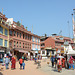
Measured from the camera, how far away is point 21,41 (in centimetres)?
3709

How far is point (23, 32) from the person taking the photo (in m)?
38.5

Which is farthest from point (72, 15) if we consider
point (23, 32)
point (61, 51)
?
point (61, 51)

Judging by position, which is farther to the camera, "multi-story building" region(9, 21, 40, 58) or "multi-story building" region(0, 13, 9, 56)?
"multi-story building" region(9, 21, 40, 58)

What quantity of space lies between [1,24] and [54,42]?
34.6 metres

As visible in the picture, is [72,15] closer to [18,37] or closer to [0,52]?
[18,37]

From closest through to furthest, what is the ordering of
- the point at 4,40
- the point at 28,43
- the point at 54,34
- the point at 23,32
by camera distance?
1. the point at 4,40
2. the point at 23,32
3. the point at 28,43
4. the point at 54,34

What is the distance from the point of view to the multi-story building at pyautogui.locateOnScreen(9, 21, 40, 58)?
3309cm

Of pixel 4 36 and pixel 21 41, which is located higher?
pixel 4 36

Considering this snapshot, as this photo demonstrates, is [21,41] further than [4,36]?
Yes

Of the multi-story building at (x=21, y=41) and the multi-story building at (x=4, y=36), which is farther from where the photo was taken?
the multi-story building at (x=21, y=41)

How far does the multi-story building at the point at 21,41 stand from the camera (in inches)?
1303

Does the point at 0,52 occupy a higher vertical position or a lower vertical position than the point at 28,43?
lower

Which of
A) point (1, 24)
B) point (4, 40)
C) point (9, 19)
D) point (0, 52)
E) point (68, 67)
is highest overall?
point (9, 19)

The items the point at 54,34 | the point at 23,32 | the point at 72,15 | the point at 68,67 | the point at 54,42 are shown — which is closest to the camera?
the point at 68,67
